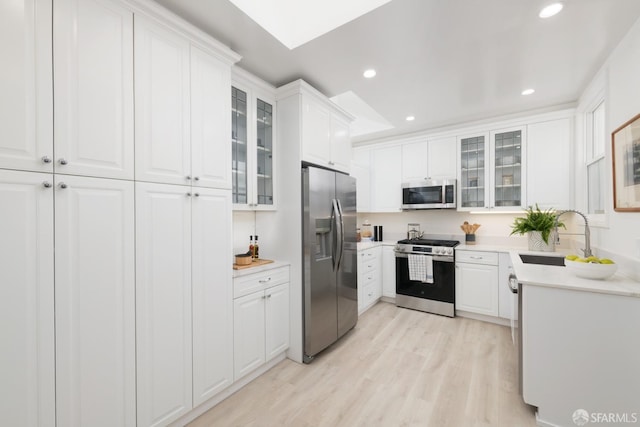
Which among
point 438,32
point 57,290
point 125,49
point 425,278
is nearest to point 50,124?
point 125,49

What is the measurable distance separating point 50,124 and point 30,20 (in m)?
0.44

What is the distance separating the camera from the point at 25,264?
3.75ft

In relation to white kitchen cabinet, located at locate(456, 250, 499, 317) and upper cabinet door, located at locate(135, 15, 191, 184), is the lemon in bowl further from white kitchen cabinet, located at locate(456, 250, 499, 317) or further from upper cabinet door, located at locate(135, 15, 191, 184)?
upper cabinet door, located at locate(135, 15, 191, 184)

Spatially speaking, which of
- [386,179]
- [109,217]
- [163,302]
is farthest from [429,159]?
[109,217]

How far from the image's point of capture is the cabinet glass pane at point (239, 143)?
227 centimetres

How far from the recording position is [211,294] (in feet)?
6.14

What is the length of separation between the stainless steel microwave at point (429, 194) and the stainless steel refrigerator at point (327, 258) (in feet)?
4.74

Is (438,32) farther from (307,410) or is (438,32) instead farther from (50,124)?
(307,410)

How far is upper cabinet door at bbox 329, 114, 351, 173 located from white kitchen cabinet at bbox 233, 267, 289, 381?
1.35 meters

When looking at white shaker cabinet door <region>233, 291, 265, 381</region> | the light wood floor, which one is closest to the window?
the light wood floor

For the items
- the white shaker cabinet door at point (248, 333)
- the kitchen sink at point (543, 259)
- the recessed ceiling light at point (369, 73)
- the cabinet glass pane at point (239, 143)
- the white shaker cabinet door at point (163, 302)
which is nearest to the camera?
the white shaker cabinet door at point (163, 302)

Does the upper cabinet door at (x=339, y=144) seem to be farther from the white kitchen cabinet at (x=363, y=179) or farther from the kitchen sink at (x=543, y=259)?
the kitchen sink at (x=543, y=259)

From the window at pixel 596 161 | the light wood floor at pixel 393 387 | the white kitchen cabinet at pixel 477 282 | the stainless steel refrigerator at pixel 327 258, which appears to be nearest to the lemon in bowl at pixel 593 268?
the light wood floor at pixel 393 387

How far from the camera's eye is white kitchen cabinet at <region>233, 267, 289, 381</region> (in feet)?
6.84
